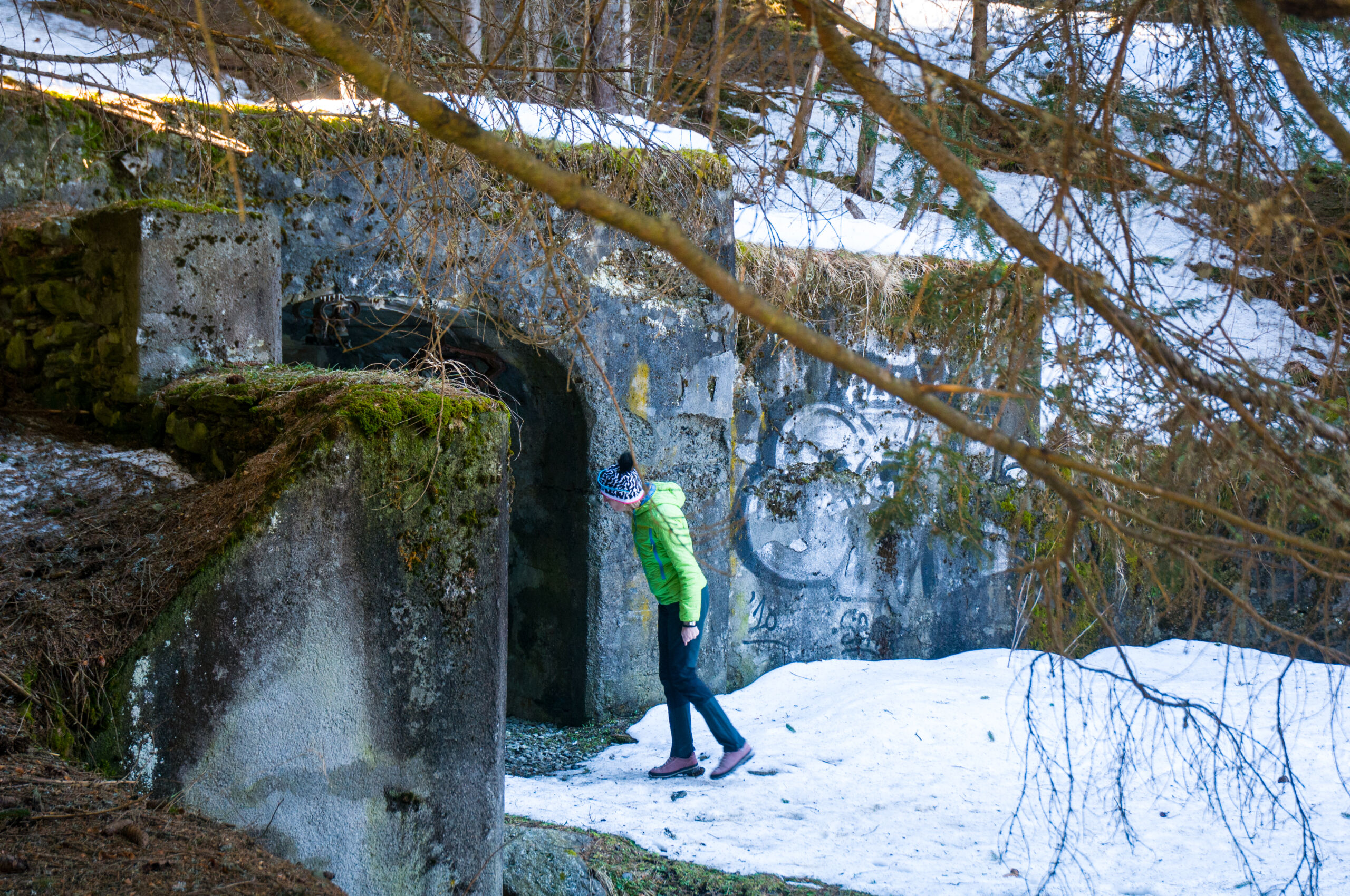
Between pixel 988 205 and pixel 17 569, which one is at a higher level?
pixel 988 205

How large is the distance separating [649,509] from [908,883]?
1.96m

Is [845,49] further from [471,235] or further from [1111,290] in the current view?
[471,235]

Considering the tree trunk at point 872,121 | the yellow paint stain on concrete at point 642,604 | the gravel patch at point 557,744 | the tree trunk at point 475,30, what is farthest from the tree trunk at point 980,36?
the gravel patch at point 557,744

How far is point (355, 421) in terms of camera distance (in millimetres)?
2697

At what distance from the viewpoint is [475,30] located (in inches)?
237

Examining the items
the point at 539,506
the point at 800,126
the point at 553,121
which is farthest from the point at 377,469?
the point at 539,506

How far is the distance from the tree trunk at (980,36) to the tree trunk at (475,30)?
47.1 inches

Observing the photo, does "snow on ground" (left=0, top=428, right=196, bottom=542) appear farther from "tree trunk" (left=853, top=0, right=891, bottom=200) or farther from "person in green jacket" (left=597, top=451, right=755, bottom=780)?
"tree trunk" (left=853, top=0, right=891, bottom=200)

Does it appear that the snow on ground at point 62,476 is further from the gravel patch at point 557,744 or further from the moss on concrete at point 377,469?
the gravel patch at point 557,744

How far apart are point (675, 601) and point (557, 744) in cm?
139

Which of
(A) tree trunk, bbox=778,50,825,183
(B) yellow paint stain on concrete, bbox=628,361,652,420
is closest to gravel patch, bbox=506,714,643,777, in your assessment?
(B) yellow paint stain on concrete, bbox=628,361,652,420

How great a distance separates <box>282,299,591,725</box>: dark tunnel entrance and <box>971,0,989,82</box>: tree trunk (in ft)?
10.8

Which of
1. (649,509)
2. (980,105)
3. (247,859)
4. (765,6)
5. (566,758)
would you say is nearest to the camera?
(765,6)

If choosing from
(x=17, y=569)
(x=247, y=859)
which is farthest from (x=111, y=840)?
(x=17, y=569)
